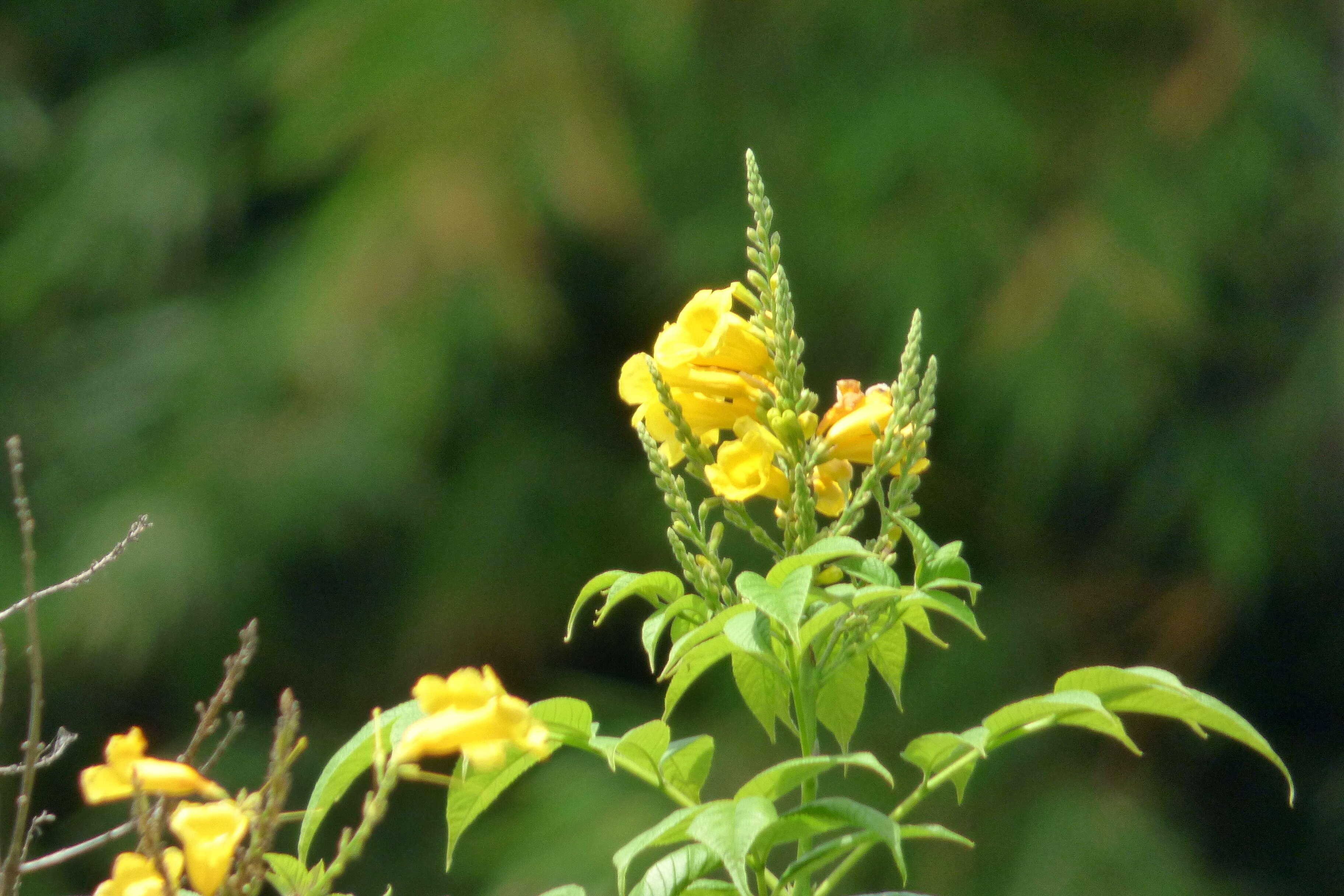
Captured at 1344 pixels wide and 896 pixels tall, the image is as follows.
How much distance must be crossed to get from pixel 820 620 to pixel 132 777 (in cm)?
32

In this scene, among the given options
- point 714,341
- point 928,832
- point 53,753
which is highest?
point 714,341

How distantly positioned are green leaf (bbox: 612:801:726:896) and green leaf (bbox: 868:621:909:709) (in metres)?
0.16

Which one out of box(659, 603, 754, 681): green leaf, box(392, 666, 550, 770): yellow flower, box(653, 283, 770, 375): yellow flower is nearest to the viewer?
box(392, 666, 550, 770): yellow flower

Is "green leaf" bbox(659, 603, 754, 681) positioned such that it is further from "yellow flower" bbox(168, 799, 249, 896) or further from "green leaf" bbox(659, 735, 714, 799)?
"yellow flower" bbox(168, 799, 249, 896)

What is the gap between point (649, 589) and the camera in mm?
720

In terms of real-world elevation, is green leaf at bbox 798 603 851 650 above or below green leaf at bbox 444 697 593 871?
above

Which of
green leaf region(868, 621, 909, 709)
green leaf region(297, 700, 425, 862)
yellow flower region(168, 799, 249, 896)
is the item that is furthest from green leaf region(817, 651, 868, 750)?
yellow flower region(168, 799, 249, 896)

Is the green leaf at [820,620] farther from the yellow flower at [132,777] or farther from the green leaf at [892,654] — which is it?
the yellow flower at [132,777]

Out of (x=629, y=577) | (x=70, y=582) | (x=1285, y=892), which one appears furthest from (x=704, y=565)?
(x=1285, y=892)

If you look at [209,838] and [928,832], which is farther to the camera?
[928,832]

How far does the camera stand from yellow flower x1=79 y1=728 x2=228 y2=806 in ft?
1.82

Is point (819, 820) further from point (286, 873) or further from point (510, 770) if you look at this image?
point (286, 873)

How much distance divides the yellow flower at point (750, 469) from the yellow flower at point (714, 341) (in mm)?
43

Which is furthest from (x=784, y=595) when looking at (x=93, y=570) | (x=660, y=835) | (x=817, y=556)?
(x=93, y=570)
